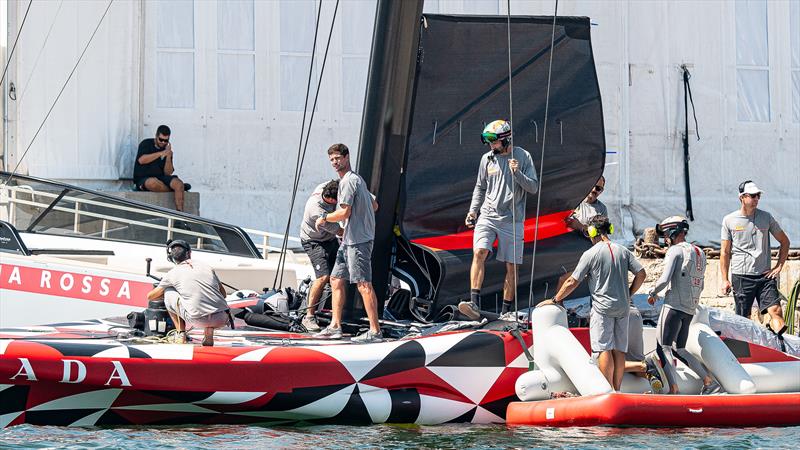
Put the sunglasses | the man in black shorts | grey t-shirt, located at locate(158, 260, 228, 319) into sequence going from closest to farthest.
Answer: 1. grey t-shirt, located at locate(158, 260, 228, 319)
2. the sunglasses
3. the man in black shorts

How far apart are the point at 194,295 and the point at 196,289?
0.05 m

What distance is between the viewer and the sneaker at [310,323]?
12.5m

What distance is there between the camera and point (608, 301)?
446 inches

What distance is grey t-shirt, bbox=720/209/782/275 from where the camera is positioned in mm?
13531

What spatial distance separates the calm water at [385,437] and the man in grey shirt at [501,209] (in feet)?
5.32

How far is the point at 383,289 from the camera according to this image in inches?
491

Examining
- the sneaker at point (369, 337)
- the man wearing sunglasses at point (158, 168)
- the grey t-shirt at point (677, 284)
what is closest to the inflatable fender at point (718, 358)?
the grey t-shirt at point (677, 284)

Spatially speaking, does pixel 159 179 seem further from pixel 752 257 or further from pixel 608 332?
pixel 608 332

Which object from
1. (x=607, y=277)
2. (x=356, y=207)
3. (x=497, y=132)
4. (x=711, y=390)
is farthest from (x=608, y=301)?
(x=356, y=207)

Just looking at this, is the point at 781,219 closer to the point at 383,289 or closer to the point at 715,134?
the point at 715,134

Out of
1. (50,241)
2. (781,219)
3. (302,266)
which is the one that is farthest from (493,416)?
(781,219)

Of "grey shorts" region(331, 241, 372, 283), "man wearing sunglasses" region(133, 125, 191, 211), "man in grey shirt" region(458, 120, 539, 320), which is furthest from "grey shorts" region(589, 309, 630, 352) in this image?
"man wearing sunglasses" region(133, 125, 191, 211)

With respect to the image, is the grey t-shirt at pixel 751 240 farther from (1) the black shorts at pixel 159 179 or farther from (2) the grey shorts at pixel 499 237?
(1) the black shorts at pixel 159 179

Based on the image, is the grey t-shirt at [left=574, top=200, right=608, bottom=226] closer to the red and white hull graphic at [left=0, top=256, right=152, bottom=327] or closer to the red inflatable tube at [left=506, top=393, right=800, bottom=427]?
the red inflatable tube at [left=506, top=393, right=800, bottom=427]
